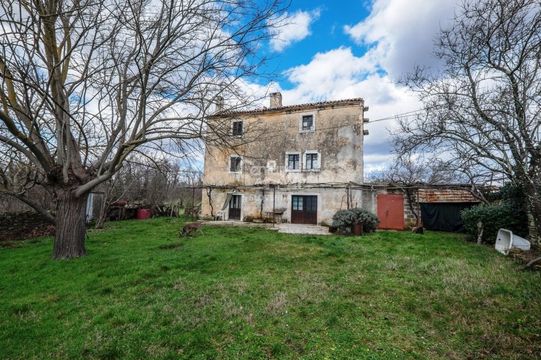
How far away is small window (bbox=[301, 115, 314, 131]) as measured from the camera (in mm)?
17141

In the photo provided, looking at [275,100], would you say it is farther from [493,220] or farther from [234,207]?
[493,220]

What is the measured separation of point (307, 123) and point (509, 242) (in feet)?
38.6

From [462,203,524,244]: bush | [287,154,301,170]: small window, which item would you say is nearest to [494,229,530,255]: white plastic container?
[462,203,524,244]: bush

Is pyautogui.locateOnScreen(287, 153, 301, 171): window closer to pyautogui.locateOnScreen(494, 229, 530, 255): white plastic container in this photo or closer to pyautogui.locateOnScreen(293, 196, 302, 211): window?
pyautogui.locateOnScreen(293, 196, 302, 211): window

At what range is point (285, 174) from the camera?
17.2 meters

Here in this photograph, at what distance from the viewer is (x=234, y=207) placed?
1850 centimetres

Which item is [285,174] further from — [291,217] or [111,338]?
[111,338]

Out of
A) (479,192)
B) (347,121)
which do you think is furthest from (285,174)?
(479,192)

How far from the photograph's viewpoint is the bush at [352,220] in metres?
12.6

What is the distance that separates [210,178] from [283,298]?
1562 cm

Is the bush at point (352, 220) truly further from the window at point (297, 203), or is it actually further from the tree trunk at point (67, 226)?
the tree trunk at point (67, 226)

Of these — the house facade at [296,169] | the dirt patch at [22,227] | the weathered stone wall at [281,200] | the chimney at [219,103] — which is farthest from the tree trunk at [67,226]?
the weathered stone wall at [281,200]

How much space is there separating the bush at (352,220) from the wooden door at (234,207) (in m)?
7.46

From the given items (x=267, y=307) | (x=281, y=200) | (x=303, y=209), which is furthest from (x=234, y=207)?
(x=267, y=307)
